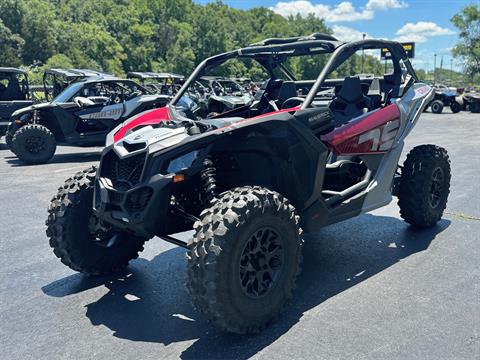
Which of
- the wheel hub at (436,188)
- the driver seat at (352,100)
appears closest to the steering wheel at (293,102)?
the driver seat at (352,100)

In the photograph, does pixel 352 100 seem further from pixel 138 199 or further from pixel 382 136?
pixel 138 199

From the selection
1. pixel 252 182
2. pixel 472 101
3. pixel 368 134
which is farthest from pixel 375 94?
pixel 472 101

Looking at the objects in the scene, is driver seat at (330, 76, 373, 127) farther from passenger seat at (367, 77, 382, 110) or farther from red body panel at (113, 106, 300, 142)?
red body panel at (113, 106, 300, 142)

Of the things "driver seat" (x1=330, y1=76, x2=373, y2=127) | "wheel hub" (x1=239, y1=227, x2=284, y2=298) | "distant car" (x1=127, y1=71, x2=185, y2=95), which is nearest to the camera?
"wheel hub" (x1=239, y1=227, x2=284, y2=298)

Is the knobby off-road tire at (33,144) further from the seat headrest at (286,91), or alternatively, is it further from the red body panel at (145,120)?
the seat headrest at (286,91)

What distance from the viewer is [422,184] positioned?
200 inches

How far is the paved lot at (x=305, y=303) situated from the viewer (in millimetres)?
3084

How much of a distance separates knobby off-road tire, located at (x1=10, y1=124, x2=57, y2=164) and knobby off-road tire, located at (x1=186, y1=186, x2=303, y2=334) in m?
8.41

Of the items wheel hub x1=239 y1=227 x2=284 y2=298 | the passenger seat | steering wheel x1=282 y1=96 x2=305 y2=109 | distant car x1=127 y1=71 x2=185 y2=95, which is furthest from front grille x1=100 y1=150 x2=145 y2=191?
distant car x1=127 y1=71 x2=185 y2=95

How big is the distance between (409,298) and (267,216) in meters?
1.34

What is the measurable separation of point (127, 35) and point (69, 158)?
72.7 metres

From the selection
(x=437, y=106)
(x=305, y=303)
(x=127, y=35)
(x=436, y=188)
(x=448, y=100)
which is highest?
(x=127, y=35)

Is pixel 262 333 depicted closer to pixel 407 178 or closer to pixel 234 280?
pixel 234 280

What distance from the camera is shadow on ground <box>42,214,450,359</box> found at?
3232 millimetres
